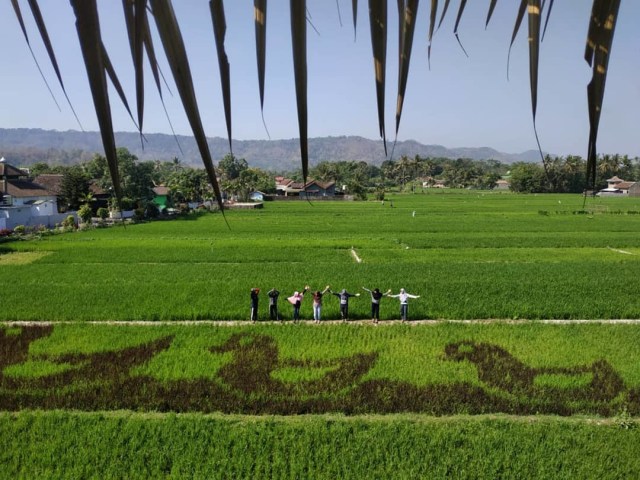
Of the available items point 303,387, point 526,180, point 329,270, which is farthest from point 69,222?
point 526,180

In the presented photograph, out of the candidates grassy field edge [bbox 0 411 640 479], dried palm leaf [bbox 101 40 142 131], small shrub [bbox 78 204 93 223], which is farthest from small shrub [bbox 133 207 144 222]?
dried palm leaf [bbox 101 40 142 131]

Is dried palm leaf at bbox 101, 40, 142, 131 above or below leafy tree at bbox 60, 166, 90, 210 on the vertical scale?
above

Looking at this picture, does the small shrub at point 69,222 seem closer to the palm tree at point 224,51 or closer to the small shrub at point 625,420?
the small shrub at point 625,420

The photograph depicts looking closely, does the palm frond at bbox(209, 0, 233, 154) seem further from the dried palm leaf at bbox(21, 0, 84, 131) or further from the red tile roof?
the red tile roof

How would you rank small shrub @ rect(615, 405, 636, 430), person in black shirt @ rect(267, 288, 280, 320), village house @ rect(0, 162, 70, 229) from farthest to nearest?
village house @ rect(0, 162, 70, 229)
person in black shirt @ rect(267, 288, 280, 320)
small shrub @ rect(615, 405, 636, 430)

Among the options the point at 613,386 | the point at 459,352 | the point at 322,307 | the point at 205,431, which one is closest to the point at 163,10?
the point at 205,431

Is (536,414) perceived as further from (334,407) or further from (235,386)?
(235,386)

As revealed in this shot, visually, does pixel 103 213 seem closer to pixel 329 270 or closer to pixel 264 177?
pixel 329 270
